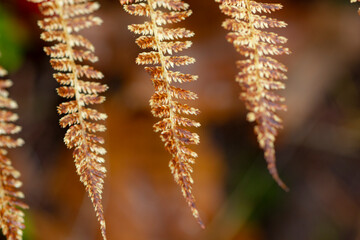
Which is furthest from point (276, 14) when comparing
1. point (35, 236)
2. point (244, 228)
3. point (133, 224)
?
point (35, 236)

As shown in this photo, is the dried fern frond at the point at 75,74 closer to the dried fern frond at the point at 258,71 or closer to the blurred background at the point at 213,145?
the dried fern frond at the point at 258,71

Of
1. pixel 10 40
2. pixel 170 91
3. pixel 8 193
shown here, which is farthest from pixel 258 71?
pixel 10 40

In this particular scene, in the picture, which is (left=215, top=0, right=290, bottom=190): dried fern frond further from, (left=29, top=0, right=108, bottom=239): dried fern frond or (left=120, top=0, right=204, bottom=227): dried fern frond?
(left=29, top=0, right=108, bottom=239): dried fern frond

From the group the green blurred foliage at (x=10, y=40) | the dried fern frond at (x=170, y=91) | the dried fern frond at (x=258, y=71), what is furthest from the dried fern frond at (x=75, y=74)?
the green blurred foliage at (x=10, y=40)

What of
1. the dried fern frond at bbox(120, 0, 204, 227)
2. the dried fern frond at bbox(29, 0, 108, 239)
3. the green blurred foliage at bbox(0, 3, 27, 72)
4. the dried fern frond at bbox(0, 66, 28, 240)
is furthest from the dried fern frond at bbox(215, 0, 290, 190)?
the green blurred foliage at bbox(0, 3, 27, 72)

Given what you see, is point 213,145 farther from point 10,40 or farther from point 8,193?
point 8,193

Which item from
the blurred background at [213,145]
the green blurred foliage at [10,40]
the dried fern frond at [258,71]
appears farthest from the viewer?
the blurred background at [213,145]
